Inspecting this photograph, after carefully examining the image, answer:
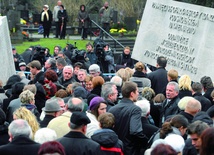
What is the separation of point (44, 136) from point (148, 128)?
234 centimetres

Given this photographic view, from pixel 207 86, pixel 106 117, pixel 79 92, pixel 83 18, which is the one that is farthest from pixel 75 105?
pixel 83 18

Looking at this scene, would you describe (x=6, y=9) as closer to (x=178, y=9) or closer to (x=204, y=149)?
(x=178, y=9)

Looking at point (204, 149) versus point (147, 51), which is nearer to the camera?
point (204, 149)

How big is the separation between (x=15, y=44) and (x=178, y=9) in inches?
608

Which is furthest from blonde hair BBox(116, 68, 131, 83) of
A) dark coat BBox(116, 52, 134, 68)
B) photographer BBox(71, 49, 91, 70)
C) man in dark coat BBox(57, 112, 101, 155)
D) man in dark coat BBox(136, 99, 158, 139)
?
dark coat BBox(116, 52, 134, 68)

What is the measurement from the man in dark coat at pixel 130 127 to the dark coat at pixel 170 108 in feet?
4.78

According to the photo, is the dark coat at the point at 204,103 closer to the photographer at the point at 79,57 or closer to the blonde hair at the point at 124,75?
the blonde hair at the point at 124,75

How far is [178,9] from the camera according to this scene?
55.8 ft

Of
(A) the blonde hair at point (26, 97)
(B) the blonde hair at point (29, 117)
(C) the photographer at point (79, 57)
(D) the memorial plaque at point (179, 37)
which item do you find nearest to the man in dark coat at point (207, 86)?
(D) the memorial plaque at point (179, 37)

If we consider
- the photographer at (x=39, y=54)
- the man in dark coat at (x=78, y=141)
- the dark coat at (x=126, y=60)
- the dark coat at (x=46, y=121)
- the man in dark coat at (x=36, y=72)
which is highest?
the man in dark coat at (x=78, y=141)

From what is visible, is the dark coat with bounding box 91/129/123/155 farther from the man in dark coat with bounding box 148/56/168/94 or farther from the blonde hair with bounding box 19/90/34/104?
the man in dark coat with bounding box 148/56/168/94

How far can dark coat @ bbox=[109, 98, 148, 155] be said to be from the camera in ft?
30.9

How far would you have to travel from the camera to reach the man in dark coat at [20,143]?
7.42m

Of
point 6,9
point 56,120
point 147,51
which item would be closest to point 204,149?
point 56,120
